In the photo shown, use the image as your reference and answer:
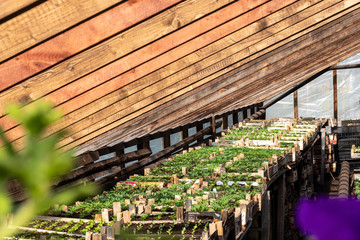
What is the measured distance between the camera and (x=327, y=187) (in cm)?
1623

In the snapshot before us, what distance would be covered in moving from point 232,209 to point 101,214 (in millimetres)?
1375

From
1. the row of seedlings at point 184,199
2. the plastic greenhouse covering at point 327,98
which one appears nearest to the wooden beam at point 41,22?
the row of seedlings at point 184,199

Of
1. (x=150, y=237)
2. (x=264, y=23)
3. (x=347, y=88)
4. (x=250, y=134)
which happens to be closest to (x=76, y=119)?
(x=150, y=237)

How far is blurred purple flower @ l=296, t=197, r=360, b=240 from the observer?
8.6 inches

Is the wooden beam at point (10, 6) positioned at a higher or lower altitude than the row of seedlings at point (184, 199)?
higher

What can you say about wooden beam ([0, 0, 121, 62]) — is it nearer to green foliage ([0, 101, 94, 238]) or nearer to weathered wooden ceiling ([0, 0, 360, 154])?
weathered wooden ceiling ([0, 0, 360, 154])

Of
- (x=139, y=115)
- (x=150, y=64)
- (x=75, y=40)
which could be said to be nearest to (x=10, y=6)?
(x=75, y=40)

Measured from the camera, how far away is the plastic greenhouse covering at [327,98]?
22609 mm

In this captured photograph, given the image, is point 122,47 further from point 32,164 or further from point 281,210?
point 281,210

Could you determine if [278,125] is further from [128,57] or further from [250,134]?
[128,57]

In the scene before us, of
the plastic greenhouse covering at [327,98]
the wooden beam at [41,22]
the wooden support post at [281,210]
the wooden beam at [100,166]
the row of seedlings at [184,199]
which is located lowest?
the wooden support post at [281,210]

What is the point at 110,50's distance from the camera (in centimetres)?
372

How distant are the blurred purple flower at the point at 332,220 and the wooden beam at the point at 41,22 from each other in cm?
268

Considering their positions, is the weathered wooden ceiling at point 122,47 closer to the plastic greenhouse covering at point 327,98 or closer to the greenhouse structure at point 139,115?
the greenhouse structure at point 139,115
